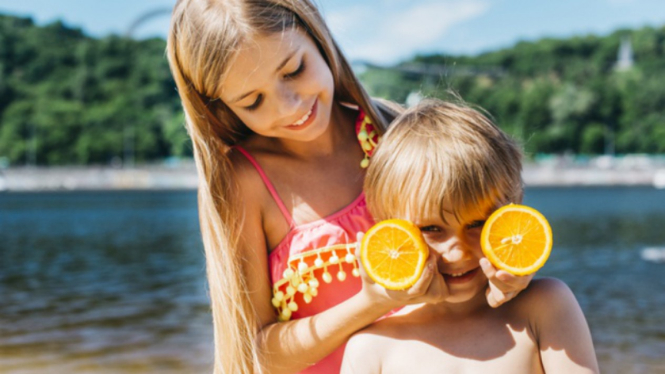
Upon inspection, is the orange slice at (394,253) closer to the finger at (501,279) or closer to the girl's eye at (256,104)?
the finger at (501,279)

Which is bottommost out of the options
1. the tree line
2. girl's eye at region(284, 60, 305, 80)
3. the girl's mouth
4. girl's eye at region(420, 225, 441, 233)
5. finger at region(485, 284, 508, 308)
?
the tree line

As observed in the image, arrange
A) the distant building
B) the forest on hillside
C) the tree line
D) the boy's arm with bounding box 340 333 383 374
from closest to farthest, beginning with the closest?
the boy's arm with bounding box 340 333 383 374 → the forest on hillside → the tree line → the distant building

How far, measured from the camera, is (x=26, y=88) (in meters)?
92.5

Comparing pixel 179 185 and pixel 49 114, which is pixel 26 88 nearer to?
pixel 49 114

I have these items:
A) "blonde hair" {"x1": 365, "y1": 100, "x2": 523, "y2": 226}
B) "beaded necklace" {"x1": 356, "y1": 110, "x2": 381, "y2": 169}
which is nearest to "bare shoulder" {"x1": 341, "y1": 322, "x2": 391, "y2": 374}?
"blonde hair" {"x1": 365, "y1": 100, "x2": 523, "y2": 226}

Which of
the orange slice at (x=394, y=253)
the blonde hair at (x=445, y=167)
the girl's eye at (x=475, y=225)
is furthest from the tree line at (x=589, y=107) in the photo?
the orange slice at (x=394, y=253)

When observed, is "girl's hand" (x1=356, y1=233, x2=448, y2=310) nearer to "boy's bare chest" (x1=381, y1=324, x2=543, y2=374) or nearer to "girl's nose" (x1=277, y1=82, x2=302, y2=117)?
"boy's bare chest" (x1=381, y1=324, x2=543, y2=374)

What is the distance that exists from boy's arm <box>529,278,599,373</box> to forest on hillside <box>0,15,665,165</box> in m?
73.4

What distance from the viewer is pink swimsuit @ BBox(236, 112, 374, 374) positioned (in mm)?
2416

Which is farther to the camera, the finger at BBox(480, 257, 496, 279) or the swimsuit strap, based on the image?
the swimsuit strap

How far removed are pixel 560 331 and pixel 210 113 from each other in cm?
132

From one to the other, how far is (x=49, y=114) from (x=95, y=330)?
262ft

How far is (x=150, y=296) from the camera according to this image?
46.0ft

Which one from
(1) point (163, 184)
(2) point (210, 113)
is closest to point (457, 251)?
(2) point (210, 113)
